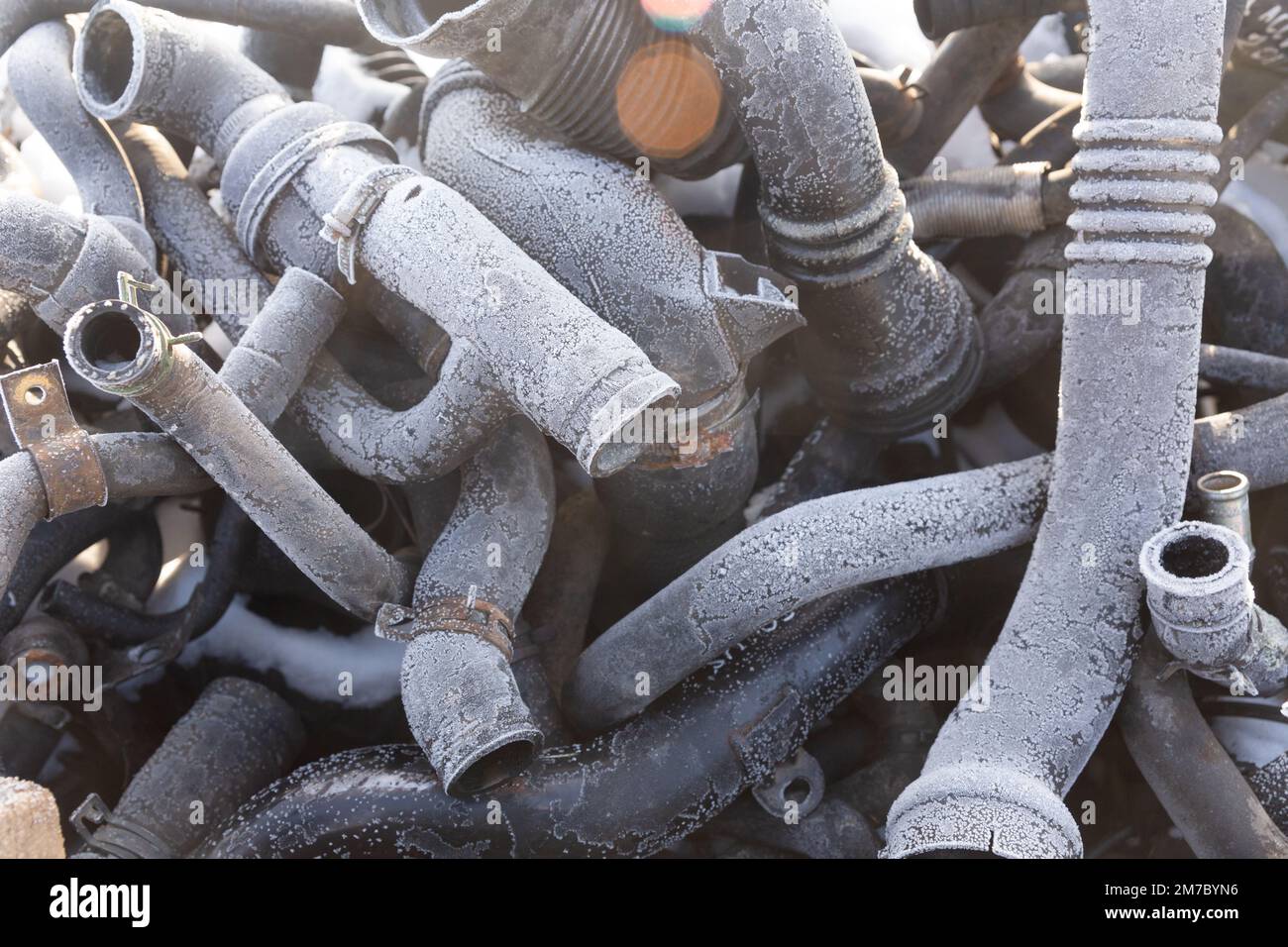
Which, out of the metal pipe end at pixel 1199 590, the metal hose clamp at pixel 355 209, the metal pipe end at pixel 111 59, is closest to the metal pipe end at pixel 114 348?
the metal hose clamp at pixel 355 209

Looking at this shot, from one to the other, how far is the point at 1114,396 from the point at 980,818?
0.68 m

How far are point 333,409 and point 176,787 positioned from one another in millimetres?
679

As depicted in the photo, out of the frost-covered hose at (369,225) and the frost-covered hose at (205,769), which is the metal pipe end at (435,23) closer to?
the frost-covered hose at (369,225)

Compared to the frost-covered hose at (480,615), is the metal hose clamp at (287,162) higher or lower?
higher

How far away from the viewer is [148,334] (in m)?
1.52

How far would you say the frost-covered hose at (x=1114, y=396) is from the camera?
1.73m

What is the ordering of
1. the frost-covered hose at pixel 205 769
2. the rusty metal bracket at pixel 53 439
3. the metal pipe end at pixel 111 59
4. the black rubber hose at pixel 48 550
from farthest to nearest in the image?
the black rubber hose at pixel 48 550 → the metal pipe end at pixel 111 59 → the frost-covered hose at pixel 205 769 → the rusty metal bracket at pixel 53 439

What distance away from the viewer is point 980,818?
1535mm

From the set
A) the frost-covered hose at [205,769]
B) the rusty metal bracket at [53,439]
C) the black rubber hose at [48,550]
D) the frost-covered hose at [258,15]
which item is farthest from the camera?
the frost-covered hose at [258,15]

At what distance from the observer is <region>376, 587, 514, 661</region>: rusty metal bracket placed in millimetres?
1795

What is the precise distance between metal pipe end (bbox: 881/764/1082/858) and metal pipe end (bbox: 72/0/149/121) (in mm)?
1727

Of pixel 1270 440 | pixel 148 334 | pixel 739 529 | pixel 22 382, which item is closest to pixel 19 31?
pixel 22 382

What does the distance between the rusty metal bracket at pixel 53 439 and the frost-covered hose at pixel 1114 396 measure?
1245 mm

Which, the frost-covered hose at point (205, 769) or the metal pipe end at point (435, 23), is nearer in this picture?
the metal pipe end at point (435, 23)
